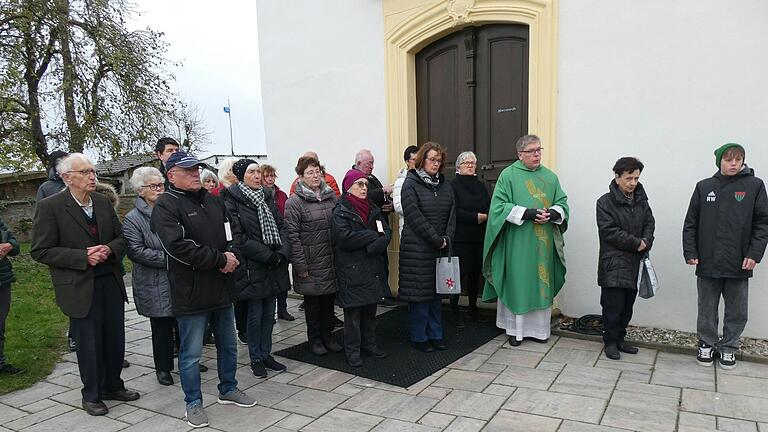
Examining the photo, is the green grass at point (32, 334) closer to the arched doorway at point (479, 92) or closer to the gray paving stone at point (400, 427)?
the gray paving stone at point (400, 427)

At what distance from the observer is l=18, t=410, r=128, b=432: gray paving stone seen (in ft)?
10.8

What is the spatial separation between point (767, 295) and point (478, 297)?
258cm

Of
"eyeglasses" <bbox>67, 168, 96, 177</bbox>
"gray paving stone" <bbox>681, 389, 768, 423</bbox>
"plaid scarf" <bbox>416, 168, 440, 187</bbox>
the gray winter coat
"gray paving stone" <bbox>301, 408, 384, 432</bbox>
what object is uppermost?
"eyeglasses" <bbox>67, 168, 96, 177</bbox>

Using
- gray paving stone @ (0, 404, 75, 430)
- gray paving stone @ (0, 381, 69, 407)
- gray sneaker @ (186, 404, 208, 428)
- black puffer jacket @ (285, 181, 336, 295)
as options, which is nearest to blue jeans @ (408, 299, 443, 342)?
black puffer jacket @ (285, 181, 336, 295)

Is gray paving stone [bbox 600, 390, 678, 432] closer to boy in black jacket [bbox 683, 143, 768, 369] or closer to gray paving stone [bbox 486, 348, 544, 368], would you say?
gray paving stone [bbox 486, 348, 544, 368]

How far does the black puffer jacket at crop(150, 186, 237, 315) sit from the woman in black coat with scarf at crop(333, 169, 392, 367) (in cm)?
101

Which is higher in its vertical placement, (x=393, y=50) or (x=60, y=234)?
(x=393, y=50)

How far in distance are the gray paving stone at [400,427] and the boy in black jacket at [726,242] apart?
7.62 ft

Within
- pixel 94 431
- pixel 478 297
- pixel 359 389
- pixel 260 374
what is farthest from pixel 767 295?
pixel 94 431

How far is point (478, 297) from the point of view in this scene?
5.75m

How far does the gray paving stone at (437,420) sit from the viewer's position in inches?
124

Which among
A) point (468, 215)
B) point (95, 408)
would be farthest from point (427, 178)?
point (95, 408)

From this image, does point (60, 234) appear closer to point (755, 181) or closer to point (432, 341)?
point (432, 341)

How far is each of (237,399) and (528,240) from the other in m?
2.64
